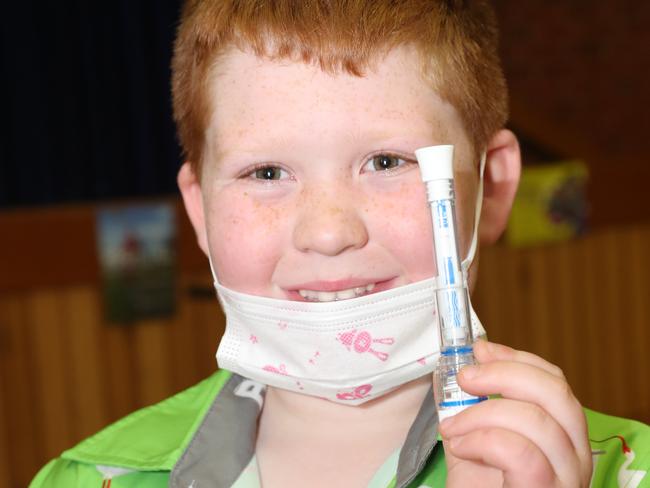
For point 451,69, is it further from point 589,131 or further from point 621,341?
point 589,131

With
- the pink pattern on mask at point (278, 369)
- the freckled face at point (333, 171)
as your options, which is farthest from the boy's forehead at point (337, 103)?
the pink pattern on mask at point (278, 369)

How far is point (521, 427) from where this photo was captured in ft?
2.46

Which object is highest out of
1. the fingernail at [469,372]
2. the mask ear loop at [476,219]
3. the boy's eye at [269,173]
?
the boy's eye at [269,173]

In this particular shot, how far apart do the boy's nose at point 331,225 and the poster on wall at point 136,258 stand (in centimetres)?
194

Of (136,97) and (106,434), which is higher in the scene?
(136,97)

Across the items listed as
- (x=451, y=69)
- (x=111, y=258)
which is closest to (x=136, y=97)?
(x=111, y=258)

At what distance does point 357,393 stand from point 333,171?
26 centimetres

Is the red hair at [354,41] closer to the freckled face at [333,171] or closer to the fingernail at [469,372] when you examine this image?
the freckled face at [333,171]

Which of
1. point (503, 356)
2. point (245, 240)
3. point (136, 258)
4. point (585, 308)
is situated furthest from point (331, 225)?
point (585, 308)

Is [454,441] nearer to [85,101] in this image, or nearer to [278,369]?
[278,369]

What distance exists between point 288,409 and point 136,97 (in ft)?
6.66

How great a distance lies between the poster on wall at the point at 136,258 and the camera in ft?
9.27

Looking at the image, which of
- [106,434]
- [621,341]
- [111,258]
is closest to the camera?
[106,434]

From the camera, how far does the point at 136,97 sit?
296 centimetres
